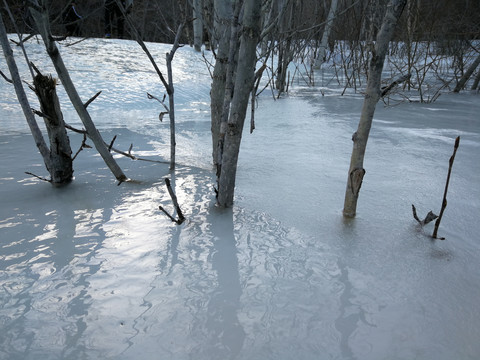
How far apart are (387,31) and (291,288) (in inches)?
40.0

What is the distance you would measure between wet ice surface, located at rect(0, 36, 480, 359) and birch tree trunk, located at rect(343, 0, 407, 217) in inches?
6.2

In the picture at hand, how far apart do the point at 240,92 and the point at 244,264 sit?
74 centimetres

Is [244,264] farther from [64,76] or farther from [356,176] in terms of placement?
[64,76]

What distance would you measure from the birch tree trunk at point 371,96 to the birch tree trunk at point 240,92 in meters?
0.49

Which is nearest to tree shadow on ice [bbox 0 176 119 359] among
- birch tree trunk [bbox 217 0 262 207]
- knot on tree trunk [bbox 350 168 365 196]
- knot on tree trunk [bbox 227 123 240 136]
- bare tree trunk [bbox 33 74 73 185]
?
bare tree trunk [bbox 33 74 73 185]

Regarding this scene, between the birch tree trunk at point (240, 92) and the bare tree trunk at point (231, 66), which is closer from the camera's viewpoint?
the birch tree trunk at point (240, 92)

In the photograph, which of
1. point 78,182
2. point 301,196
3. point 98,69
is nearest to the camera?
point 301,196

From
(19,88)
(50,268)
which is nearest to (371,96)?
(50,268)

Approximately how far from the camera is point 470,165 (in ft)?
9.12

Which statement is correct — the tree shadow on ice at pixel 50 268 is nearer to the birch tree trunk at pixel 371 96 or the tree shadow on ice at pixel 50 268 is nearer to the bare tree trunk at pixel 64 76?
the bare tree trunk at pixel 64 76

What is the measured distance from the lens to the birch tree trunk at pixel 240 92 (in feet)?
5.07

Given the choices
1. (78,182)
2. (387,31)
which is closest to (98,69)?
(78,182)

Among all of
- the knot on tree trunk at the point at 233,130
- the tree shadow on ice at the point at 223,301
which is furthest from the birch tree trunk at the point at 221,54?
the tree shadow on ice at the point at 223,301

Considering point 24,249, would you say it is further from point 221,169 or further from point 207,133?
point 207,133
